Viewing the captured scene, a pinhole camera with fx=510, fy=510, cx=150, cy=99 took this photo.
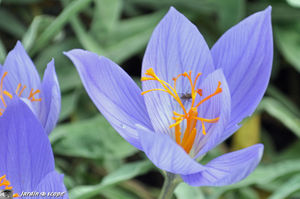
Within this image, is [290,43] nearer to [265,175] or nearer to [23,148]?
[265,175]

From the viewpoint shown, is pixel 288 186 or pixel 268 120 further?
pixel 268 120

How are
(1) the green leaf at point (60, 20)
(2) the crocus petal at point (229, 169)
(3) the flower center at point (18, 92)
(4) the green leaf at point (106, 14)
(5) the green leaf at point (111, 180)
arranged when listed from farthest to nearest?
(4) the green leaf at point (106, 14)
(1) the green leaf at point (60, 20)
(5) the green leaf at point (111, 180)
(3) the flower center at point (18, 92)
(2) the crocus petal at point (229, 169)

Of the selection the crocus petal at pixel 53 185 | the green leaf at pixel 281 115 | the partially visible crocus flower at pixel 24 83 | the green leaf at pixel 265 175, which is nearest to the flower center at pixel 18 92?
the partially visible crocus flower at pixel 24 83

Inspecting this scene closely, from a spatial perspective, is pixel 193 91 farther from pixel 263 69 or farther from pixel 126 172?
pixel 126 172

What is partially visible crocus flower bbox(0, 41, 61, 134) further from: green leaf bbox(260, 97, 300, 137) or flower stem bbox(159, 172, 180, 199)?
green leaf bbox(260, 97, 300, 137)

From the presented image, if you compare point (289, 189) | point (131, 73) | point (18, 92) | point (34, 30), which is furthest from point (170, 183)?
point (131, 73)

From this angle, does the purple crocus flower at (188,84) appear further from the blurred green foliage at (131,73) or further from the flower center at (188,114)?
the blurred green foliage at (131,73)

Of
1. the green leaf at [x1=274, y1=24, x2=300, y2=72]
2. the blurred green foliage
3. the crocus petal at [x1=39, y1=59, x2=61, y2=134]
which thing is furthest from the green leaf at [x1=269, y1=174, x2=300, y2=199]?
the crocus petal at [x1=39, y1=59, x2=61, y2=134]

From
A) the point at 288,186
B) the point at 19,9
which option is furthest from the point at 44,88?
the point at 19,9
